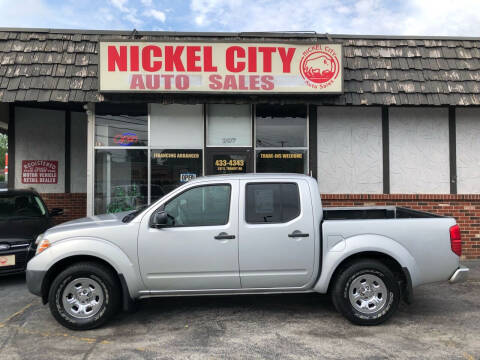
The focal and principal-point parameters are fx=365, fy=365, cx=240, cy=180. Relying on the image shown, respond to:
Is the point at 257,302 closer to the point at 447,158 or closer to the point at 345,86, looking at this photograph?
the point at 345,86

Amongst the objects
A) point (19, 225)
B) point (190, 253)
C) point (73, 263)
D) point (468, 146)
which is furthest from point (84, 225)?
point (468, 146)

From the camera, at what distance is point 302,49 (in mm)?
7375

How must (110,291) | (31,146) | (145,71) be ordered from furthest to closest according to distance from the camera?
(31,146) → (145,71) → (110,291)

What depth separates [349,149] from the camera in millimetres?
7879

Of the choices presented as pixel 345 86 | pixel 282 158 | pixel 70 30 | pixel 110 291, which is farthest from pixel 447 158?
pixel 70 30

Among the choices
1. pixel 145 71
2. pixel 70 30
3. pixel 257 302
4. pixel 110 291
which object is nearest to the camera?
pixel 110 291

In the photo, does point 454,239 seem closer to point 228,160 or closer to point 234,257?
point 234,257

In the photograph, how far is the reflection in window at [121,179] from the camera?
309 inches

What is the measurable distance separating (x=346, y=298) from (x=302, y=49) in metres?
5.11

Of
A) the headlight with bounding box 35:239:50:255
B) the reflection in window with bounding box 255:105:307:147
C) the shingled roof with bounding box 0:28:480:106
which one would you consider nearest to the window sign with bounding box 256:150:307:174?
the reflection in window with bounding box 255:105:307:147

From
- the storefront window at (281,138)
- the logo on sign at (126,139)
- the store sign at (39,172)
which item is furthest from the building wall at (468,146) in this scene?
the store sign at (39,172)

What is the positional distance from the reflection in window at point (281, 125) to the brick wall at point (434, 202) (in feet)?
4.63

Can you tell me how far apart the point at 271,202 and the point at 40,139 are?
24.0 ft

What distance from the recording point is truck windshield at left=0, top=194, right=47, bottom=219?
21.7 ft
